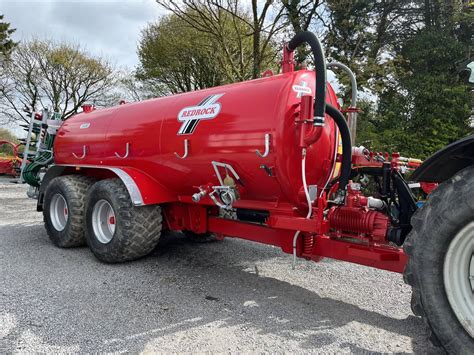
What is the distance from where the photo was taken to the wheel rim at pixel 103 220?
5238mm

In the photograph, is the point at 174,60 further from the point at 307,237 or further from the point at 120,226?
the point at 307,237

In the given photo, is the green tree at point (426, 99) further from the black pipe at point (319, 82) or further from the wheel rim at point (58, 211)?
the wheel rim at point (58, 211)

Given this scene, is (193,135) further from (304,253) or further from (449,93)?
(449,93)

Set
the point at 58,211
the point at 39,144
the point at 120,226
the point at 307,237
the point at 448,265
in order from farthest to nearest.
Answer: the point at 39,144 → the point at 58,211 → the point at 120,226 → the point at 307,237 → the point at 448,265

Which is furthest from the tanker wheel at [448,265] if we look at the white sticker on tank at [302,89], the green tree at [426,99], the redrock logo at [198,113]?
the green tree at [426,99]

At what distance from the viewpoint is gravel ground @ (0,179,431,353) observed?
2994 mm

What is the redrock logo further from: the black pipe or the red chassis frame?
the black pipe

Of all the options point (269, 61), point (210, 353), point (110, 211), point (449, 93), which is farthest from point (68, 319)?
point (269, 61)

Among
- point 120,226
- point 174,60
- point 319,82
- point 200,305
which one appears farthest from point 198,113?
point 174,60

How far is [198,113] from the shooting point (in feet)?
14.3

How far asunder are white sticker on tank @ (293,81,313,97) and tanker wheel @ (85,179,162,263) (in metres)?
2.30

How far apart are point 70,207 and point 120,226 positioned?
1.28 meters

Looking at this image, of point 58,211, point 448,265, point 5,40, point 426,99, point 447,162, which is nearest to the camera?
point 448,265

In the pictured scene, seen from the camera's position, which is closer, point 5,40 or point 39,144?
point 39,144
